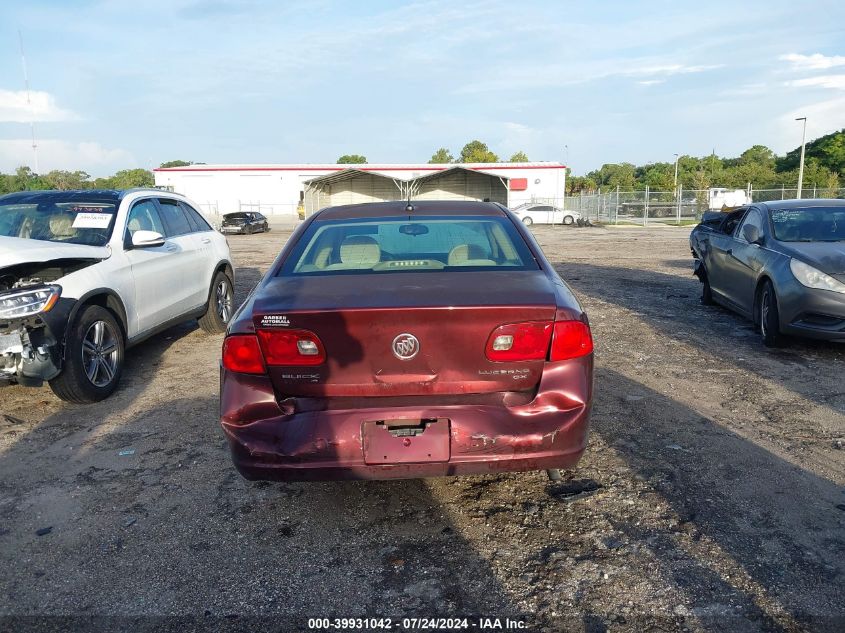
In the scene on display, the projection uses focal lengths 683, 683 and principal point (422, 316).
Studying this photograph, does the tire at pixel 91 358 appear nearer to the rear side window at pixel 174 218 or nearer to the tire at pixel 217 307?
the rear side window at pixel 174 218

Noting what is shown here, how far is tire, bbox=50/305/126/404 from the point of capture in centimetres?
508

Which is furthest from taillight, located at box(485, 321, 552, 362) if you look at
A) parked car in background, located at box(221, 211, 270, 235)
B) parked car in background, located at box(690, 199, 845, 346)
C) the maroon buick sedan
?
parked car in background, located at box(221, 211, 270, 235)

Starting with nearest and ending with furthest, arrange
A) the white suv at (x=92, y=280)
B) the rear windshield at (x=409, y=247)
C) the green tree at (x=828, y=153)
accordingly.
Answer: the rear windshield at (x=409, y=247) → the white suv at (x=92, y=280) → the green tree at (x=828, y=153)

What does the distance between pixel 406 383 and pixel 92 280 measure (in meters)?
3.58

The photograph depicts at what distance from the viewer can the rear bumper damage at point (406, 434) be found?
→ 2920 mm

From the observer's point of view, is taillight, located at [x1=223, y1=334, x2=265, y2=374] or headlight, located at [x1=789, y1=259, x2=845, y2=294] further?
headlight, located at [x1=789, y1=259, x2=845, y2=294]

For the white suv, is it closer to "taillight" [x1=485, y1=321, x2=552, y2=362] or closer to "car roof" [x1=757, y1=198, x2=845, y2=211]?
"taillight" [x1=485, y1=321, x2=552, y2=362]

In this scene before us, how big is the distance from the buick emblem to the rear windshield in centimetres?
65

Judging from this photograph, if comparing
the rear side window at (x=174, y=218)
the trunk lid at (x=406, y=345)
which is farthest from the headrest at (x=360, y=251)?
the rear side window at (x=174, y=218)

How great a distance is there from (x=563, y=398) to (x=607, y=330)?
514cm

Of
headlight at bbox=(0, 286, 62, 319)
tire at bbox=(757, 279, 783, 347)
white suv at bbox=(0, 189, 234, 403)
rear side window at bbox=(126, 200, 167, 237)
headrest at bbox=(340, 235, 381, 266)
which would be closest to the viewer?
headrest at bbox=(340, 235, 381, 266)

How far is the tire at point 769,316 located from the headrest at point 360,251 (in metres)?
4.59

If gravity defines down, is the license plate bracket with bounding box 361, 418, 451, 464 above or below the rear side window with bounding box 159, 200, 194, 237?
below

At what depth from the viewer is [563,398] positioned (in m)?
3.00
